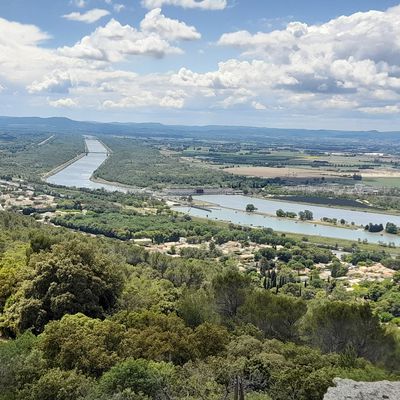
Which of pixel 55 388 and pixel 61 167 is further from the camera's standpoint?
pixel 61 167

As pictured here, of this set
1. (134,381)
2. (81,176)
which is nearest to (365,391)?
(134,381)

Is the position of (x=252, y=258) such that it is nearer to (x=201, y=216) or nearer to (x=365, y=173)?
(x=201, y=216)

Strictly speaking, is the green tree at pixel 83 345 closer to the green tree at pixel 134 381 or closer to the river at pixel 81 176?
the green tree at pixel 134 381

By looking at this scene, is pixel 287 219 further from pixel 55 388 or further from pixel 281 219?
pixel 55 388


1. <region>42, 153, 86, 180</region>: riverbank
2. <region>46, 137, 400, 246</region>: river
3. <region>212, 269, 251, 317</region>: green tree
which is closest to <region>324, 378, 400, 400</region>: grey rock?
<region>212, 269, 251, 317</region>: green tree

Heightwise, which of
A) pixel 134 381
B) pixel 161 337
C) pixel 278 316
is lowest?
pixel 278 316

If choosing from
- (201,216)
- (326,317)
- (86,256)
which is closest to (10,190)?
(201,216)

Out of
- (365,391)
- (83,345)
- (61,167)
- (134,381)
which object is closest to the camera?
(365,391)
